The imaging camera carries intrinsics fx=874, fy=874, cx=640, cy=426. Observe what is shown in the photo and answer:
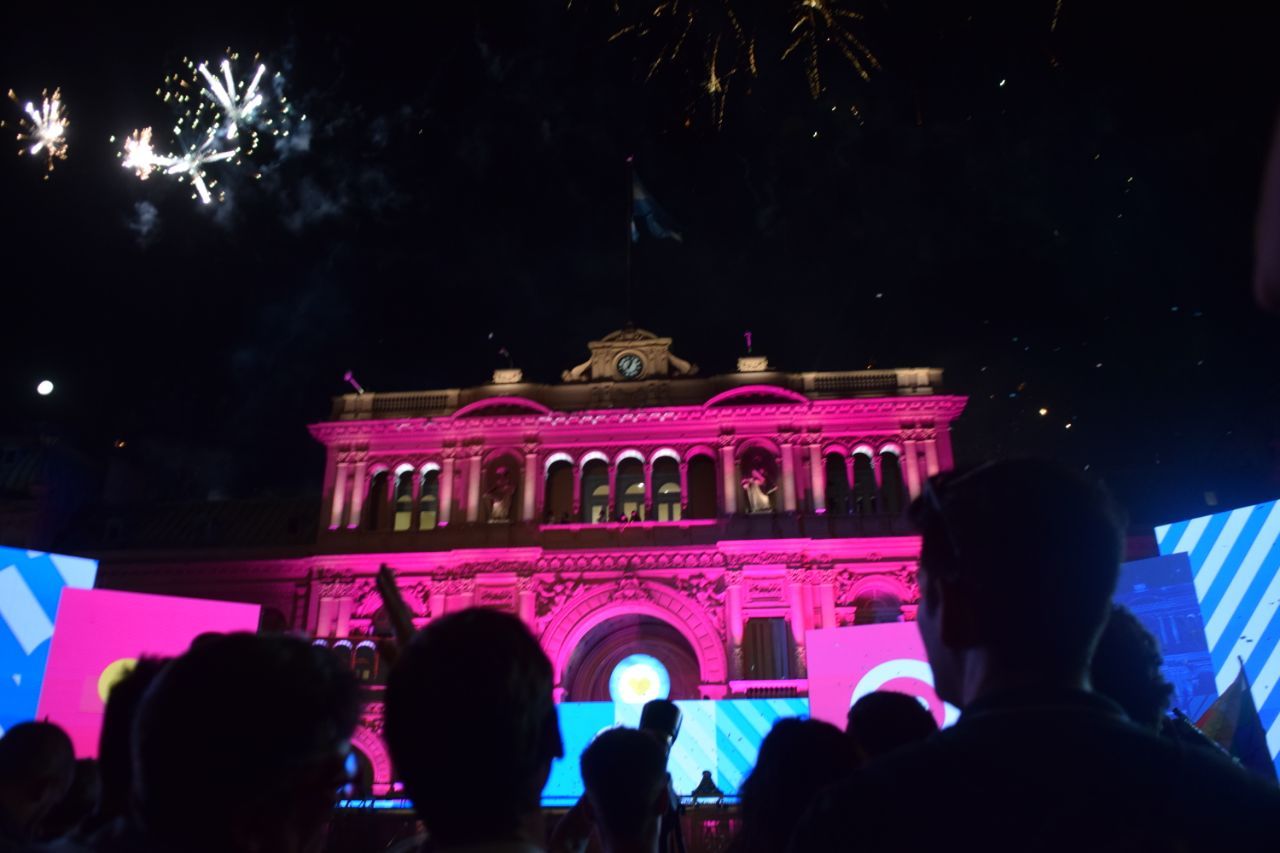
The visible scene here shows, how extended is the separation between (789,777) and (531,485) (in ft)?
90.7

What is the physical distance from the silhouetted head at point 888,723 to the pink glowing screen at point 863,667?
846 centimetres

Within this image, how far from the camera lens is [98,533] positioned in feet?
118

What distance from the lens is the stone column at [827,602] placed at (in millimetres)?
28067

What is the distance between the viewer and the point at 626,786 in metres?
4.35

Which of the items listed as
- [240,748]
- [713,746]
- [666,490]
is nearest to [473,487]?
[666,490]

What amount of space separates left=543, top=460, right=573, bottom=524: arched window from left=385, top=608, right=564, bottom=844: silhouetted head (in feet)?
94.4

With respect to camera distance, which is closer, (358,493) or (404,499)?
(358,493)

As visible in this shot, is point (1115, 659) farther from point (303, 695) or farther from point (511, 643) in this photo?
point (303, 695)

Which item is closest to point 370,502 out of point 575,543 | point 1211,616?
point 575,543

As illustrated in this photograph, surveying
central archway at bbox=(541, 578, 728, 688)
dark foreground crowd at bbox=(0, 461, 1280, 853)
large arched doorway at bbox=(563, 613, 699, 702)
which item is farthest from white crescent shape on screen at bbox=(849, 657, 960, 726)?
large arched doorway at bbox=(563, 613, 699, 702)

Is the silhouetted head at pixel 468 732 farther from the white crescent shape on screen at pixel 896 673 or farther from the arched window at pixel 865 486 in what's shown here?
the arched window at pixel 865 486

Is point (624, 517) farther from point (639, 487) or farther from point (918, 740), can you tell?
point (918, 740)

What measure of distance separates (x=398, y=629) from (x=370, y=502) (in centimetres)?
3098

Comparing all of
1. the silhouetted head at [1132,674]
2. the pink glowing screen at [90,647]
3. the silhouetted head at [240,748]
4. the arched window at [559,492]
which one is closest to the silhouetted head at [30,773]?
the silhouetted head at [240,748]
